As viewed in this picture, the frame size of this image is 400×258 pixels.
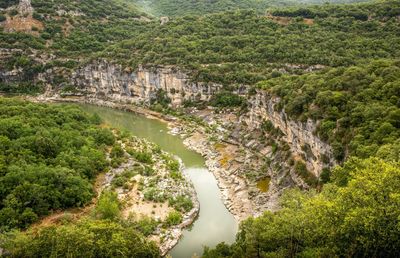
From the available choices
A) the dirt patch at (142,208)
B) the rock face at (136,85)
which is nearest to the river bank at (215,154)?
the rock face at (136,85)

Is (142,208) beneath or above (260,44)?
beneath

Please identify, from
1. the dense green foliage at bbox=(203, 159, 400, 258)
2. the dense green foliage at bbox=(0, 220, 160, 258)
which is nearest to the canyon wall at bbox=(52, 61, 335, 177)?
the dense green foliage at bbox=(203, 159, 400, 258)

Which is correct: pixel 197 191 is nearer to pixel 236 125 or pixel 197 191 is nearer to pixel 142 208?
pixel 142 208

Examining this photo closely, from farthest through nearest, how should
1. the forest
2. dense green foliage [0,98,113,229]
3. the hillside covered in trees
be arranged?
dense green foliage [0,98,113,229] → the forest → the hillside covered in trees

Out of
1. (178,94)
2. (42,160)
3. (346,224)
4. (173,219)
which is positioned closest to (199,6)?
(178,94)

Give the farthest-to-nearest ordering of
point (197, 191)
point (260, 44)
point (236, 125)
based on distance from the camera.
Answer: point (260, 44), point (236, 125), point (197, 191)

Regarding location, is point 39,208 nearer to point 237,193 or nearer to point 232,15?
point 237,193

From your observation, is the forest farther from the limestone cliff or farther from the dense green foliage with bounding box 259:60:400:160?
the dense green foliage with bounding box 259:60:400:160

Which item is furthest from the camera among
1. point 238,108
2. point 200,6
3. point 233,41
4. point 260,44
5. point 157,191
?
point 200,6
